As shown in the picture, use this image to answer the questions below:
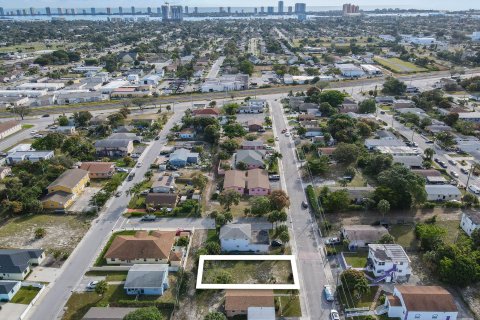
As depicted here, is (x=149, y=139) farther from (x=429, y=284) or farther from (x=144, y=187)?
(x=429, y=284)

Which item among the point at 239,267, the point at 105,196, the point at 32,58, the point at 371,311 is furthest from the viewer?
the point at 32,58

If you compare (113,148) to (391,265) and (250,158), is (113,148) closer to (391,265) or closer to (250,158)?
(250,158)

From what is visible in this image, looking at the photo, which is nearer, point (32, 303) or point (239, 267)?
point (32, 303)

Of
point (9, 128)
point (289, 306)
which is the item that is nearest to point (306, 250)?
point (289, 306)

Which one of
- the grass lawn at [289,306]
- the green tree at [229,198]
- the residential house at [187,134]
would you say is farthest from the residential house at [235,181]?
the residential house at [187,134]

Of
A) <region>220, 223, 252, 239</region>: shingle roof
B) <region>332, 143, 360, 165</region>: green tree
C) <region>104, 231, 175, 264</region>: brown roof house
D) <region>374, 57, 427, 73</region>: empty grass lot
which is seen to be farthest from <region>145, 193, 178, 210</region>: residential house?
<region>374, 57, 427, 73</region>: empty grass lot

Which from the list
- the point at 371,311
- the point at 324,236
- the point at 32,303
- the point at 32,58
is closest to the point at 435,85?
the point at 324,236

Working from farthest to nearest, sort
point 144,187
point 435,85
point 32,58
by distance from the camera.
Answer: point 32,58
point 435,85
point 144,187
